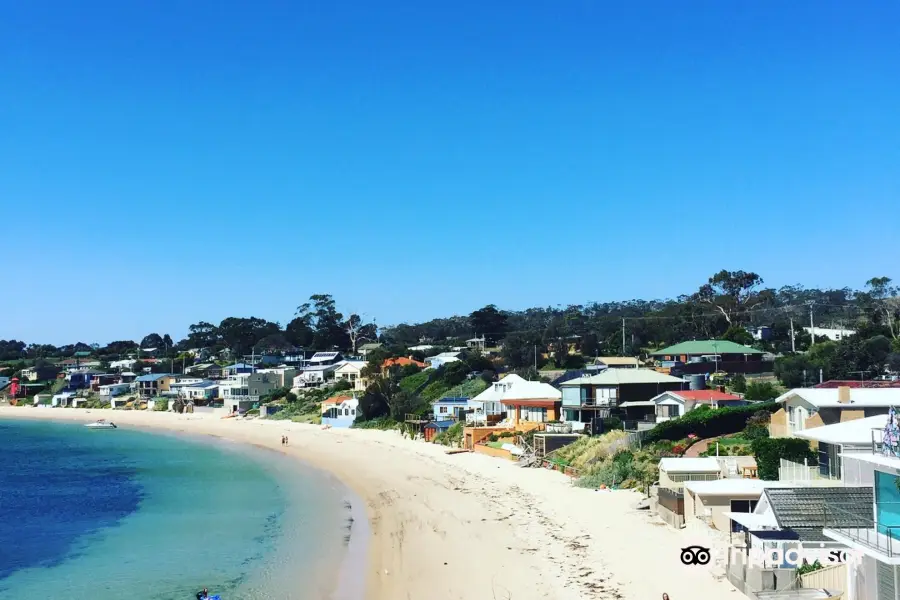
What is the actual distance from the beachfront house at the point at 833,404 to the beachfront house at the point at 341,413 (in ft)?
160

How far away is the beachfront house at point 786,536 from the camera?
57.2 ft

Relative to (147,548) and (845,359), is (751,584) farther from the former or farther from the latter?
(845,359)

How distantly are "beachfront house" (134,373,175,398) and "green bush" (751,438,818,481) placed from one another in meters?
107

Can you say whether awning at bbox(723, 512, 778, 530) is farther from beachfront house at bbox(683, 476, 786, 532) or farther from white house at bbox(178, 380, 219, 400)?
white house at bbox(178, 380, 219, 400)

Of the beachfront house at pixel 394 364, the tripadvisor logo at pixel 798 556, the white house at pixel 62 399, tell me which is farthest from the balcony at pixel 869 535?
the white house at pixel 62 399

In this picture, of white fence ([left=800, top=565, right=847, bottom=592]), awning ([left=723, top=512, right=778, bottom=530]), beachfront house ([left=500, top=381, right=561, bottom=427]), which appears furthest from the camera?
beachfront house ([left=500, top=381, right=561, bottom=427])

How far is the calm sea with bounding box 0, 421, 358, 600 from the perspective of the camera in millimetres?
24656

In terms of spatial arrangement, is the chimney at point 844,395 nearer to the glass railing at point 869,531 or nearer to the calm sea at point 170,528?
the glass railing at point 869,531

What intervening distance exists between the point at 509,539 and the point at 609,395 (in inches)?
882

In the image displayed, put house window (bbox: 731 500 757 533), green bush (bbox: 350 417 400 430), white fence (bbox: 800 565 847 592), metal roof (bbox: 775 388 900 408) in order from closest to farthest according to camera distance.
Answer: white fence (bbox: 800 565 847 592) < house window (bbox: 731 500 757 533) < metal roof (bbox: 775 388 900 408) < green bush (bbox: 350 417 400 430)

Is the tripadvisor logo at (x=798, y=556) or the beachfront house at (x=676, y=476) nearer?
the tripadvisor logo at (x=798, y=556)

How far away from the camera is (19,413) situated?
403 feet

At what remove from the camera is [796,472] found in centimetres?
2462

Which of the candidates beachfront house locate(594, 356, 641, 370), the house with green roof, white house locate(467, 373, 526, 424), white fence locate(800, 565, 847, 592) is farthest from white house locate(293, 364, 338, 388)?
white fence locate(800, 565, 847, 592)
